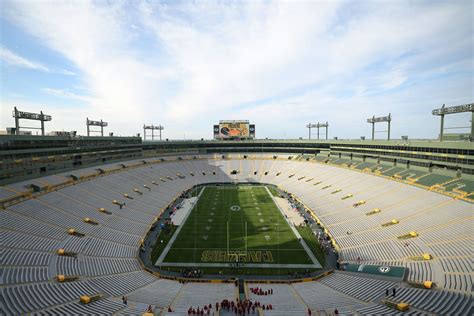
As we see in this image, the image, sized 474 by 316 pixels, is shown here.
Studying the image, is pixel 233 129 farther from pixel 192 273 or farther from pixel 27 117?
pixel 192 273

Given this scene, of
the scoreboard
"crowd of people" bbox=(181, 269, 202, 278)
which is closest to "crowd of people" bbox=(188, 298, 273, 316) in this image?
"crowd of people" bbox=(181, 269, 202, 278)

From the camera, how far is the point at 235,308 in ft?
65.9

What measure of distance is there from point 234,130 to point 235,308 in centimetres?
7502

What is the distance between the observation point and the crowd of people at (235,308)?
19.7 meters

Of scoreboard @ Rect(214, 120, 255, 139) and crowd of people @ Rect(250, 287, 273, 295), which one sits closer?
crowd of people @ Rect(250, 287, 273, 295)

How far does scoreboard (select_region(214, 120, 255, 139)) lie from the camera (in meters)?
91.6

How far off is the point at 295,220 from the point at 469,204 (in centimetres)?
2315

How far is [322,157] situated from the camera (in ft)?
256

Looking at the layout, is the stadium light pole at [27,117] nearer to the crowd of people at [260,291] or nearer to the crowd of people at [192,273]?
the crowd of people at [192,273]

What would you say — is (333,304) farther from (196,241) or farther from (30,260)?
(30,260)

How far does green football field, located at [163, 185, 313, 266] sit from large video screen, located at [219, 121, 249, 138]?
128 feet

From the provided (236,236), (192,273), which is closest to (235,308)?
(192,273)

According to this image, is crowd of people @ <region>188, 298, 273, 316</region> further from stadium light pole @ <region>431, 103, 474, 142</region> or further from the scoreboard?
the scoreboard

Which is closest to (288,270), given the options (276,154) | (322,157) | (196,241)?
(196,241)
